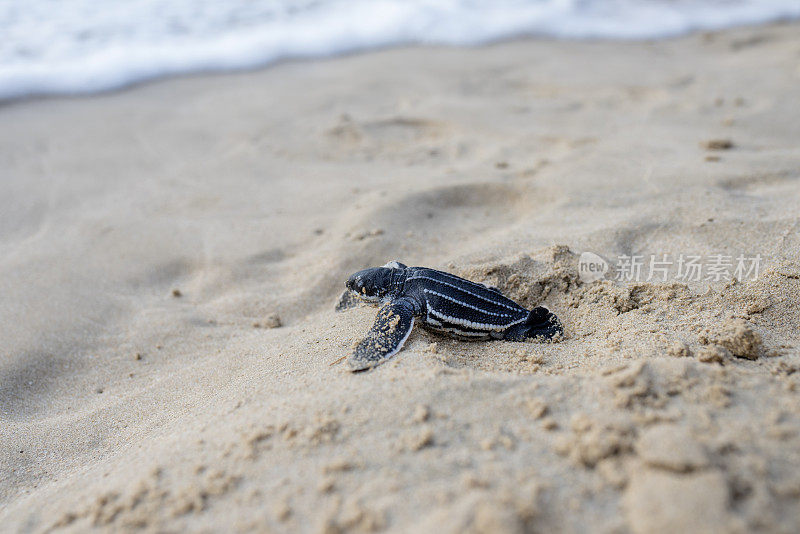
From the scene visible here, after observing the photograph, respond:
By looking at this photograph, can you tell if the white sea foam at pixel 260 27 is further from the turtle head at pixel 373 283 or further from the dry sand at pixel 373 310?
the turtle head at pixel 373 283

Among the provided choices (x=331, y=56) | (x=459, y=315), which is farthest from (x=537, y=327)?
(x=331, y=56)

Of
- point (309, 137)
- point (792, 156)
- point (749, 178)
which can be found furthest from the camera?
point (309, 137)

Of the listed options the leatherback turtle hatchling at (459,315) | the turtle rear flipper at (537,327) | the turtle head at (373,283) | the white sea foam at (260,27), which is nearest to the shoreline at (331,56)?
the white sea foam at (260,27)

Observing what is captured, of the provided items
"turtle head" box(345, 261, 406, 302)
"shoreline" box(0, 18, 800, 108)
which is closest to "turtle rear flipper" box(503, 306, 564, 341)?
"turtle head" box(345, 261, 406, 302)

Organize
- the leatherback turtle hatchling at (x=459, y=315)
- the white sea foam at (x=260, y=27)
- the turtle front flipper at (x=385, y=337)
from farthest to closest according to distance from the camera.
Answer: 1. the white sea foam at (x=260, y=27)
2. the leatherback turtle hatchling at (x=459, y=315)
3. the turtle front flipper at (x=385, y=337)


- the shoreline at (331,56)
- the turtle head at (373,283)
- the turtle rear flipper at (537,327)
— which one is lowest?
the turtle rear flipper at (537,327)

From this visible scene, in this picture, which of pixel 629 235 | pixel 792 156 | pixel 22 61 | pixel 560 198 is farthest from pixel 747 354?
pixel 22 61

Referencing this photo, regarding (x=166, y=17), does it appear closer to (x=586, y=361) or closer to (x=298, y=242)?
(x=298, y=242)
